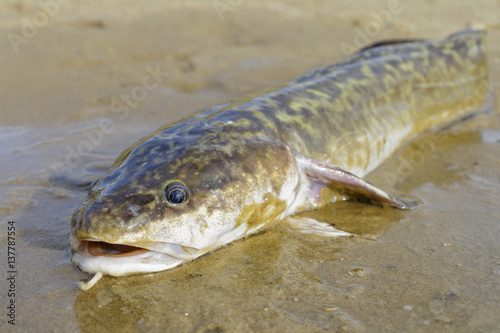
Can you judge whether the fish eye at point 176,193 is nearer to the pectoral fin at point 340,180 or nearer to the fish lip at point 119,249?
the fish lip at point 119,249

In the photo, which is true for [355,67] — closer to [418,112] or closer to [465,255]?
[418,112]

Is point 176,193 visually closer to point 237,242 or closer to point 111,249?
point 111,249

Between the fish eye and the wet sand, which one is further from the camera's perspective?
the fish eye

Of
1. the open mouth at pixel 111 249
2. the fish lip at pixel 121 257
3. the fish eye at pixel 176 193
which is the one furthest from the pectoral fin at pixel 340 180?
the open mouth at pixel 111 249

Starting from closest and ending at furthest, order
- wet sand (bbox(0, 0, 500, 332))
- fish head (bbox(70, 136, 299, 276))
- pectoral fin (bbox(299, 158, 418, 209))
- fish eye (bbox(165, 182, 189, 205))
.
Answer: wet sand (bbox(0, 0, 500, 332))
fish head (bbox(70, 136, 299, 276))
fish eye (bbox(165, 182, 189, 205))
pectoral fin (bbox(299, 158, 418, 209))

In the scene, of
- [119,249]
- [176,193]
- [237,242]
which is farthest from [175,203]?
[237,242]

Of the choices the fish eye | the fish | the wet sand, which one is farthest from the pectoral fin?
the fish eye

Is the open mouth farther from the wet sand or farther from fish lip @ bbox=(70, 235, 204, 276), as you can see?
the wet sand
